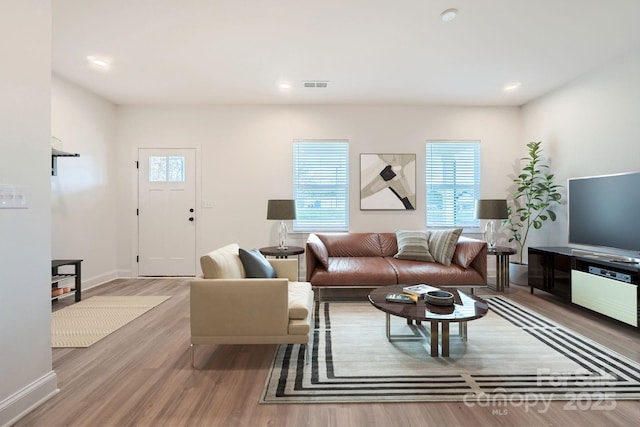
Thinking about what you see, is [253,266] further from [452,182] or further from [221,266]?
[452,182]

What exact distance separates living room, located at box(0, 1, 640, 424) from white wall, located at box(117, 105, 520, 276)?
0.05 ft

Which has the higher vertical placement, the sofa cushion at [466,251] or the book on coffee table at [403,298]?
the sofa cushion at [466,251]

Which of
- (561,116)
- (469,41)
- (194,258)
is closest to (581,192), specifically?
(561,116)

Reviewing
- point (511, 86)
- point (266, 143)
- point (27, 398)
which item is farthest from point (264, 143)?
point (27, 398)

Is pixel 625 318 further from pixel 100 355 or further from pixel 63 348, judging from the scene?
pixel 63 348

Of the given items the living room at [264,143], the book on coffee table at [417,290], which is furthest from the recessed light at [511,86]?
the book on coffee table at [417,290]

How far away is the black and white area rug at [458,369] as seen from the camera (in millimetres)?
1774

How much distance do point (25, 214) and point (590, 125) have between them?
5.21 m

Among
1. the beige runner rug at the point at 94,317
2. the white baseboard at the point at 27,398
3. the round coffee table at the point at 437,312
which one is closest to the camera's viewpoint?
the white baseboard at the point at 27,398

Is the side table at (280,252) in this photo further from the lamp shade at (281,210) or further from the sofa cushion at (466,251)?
the sofa cushion at (466,251)

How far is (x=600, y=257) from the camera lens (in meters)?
2.95

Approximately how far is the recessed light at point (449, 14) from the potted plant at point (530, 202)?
8.39 feet

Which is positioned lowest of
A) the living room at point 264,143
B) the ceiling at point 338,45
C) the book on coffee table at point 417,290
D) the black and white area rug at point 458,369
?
the black and white area rug at point 458,369

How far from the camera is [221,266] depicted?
217cm
